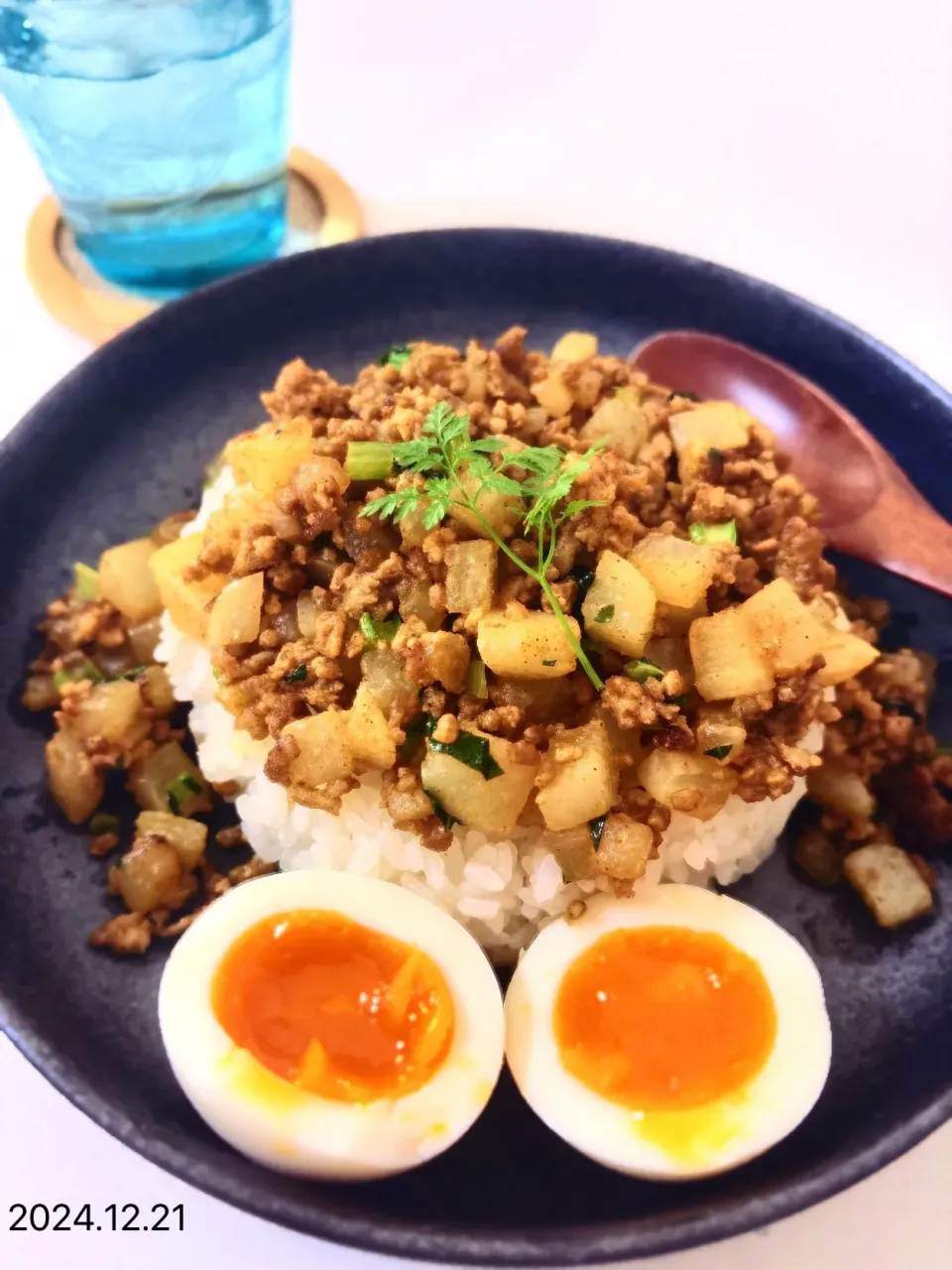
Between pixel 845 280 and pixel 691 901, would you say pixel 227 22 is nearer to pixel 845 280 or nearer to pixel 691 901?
pixel 845 280

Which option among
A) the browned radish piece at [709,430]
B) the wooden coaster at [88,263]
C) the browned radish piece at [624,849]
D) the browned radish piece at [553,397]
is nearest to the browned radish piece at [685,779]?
the browned radish piece at [624,849]

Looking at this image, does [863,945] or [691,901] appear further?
[863,945]

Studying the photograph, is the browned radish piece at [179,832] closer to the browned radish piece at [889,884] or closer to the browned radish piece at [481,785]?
the browned radish piece at [481,785]

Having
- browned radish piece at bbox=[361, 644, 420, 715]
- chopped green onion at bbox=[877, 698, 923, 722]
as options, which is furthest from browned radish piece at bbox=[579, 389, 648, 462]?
chopped green onion at bbox=[877, 698, 923, 722]

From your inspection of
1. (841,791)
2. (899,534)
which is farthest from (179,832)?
(899,534)

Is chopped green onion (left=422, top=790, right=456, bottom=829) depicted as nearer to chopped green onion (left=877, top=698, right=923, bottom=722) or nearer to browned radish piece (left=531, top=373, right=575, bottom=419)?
browned radish piece (left=531, top=373, right=575, bottom=419)

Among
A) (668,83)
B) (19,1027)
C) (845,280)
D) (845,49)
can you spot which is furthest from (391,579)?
(845,49)

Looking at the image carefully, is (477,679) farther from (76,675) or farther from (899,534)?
(899,534)
